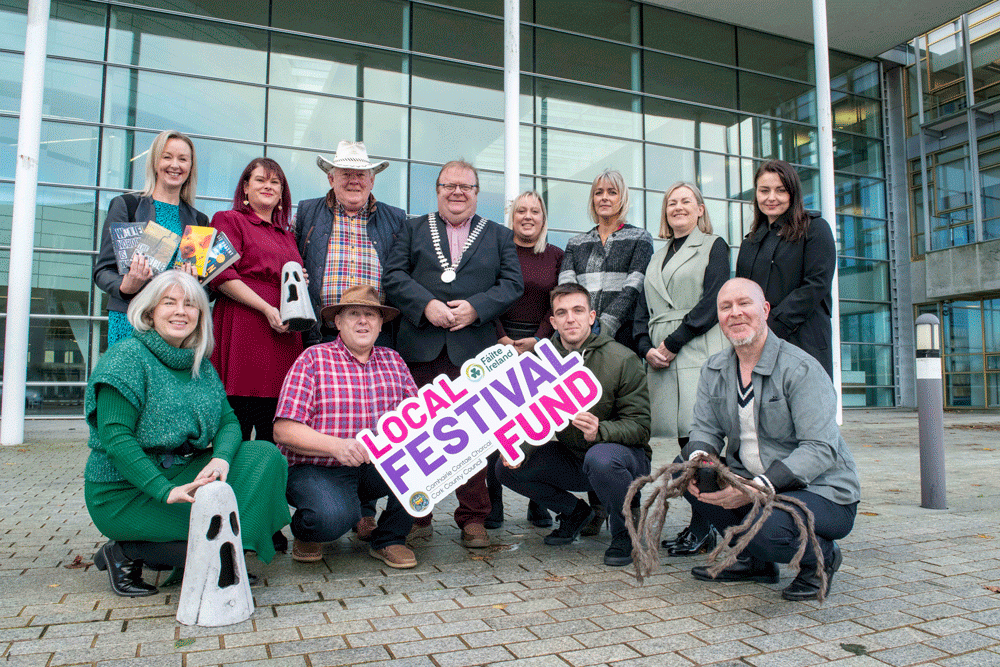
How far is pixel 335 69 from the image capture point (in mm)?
13086

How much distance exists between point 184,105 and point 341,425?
418 inches

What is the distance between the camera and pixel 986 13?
17047 mm

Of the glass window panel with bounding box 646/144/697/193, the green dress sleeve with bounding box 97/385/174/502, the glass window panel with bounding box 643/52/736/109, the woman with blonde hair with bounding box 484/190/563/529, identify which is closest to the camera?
the green dress sleeve with bounding box 97/385/174/502

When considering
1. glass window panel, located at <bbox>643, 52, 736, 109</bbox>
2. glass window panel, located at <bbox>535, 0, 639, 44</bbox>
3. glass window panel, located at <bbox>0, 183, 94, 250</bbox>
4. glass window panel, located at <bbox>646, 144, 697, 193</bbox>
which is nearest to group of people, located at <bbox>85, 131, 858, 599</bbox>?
glass window panel, located at <bbox>0, 183, 94, 250</bbox>

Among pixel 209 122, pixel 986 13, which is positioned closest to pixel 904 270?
pixel 986 13

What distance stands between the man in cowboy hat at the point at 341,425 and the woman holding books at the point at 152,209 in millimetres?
949

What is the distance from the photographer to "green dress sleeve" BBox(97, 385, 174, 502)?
2828 millimetres

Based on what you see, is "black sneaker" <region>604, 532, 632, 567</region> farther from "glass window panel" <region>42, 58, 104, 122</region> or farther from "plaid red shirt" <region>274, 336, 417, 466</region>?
"glass window panel" <region>42, 58, 104, 122</region>

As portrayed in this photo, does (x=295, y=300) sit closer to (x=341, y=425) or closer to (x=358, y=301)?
(x=358, y=301)

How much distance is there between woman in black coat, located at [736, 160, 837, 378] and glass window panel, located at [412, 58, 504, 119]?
10547 millimetres

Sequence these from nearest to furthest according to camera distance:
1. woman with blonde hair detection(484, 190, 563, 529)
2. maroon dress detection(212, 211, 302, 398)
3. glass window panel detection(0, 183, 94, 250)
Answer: maroon dress detection(212, 211, 302, 398) → woman with blonde hair detection(484, 190, 563, 529) → glass window panel detection(0, 183, 94, 250)

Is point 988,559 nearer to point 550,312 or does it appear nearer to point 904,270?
point 550,312

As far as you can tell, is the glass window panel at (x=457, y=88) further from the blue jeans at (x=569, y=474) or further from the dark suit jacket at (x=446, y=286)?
the blue jeans at (x=569, y=474)

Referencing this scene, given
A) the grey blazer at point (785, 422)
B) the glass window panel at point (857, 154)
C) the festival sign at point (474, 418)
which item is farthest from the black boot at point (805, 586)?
the glass window panel at point (857, 154)
